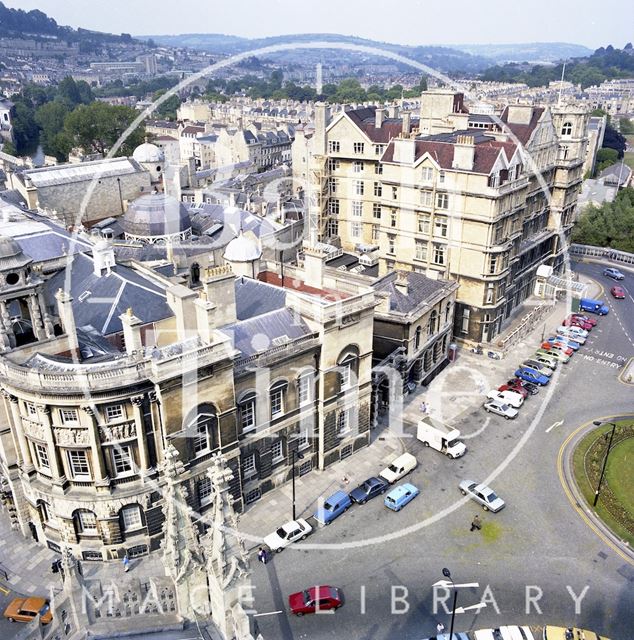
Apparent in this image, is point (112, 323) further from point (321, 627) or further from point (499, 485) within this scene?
point (499, 485)

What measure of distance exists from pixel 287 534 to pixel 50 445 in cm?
1679

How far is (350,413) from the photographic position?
4853 centimetres

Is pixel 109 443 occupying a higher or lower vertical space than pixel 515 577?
higher

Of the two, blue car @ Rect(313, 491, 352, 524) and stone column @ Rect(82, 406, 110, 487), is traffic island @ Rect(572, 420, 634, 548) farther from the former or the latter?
stone column @ Rect(82, 406, 110, 487)

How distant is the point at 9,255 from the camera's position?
116 feet

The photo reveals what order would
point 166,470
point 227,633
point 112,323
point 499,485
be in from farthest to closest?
point 499,485
point 112,323
point 166,470
point 227,633

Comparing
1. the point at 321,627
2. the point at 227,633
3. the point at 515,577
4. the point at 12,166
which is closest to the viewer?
the point at 227,633

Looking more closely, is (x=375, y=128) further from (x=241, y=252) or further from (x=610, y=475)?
(x=610, y=475)

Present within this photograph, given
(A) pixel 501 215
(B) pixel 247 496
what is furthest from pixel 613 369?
(B) pixel 247 496

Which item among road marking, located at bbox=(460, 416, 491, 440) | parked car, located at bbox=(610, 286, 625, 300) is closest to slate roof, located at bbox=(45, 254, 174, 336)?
road marking, located at bbox=(460, 416, 491, 440)

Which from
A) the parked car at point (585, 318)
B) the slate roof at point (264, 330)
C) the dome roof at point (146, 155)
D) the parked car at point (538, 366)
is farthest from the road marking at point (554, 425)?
the dome roof at point (146, 155)

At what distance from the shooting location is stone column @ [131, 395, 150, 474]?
3482 centimetres

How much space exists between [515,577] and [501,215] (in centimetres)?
3967

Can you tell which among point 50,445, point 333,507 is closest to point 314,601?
point 333,507
